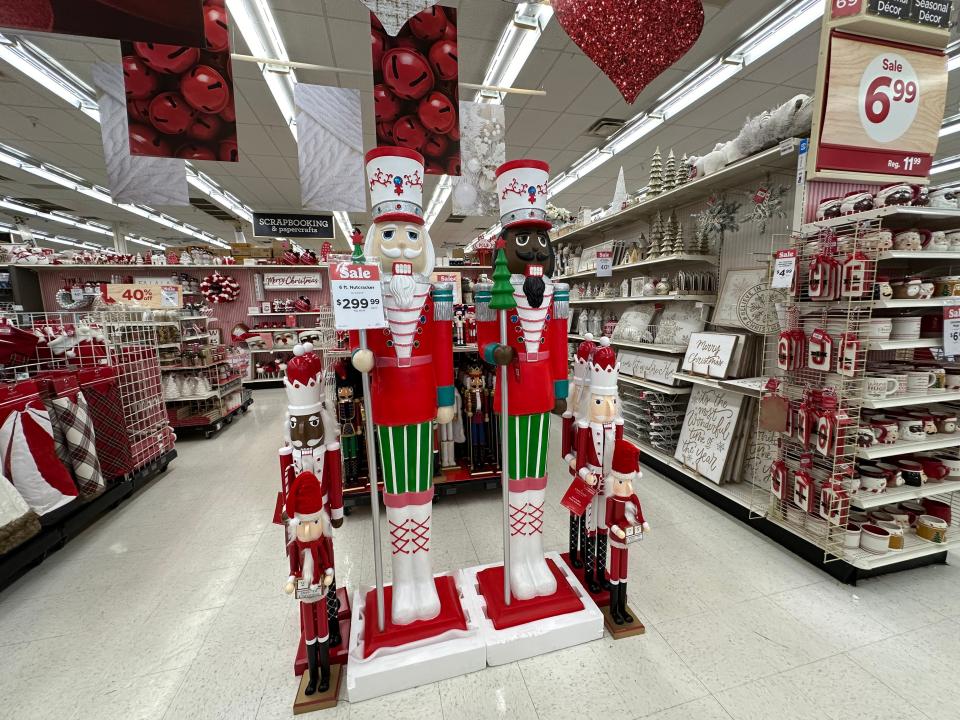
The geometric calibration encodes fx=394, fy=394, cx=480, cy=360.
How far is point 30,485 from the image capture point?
2244 mm

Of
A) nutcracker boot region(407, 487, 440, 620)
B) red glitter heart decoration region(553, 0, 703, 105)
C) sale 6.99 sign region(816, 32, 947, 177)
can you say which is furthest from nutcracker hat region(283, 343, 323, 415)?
sale 6.99 sign region(816, 32, 947, 177)

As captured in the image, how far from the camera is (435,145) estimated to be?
2.84 metres

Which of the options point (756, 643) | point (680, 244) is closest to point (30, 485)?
point (756, 643)

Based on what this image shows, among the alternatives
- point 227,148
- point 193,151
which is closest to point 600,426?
point 227,148

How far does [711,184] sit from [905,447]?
206 centimetres

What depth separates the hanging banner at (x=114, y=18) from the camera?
164 centimetres

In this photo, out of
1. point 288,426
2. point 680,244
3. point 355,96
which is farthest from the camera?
point 680,244

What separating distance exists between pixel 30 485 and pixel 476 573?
258cm

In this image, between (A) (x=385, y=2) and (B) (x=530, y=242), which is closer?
(B) (x=530, y=242)

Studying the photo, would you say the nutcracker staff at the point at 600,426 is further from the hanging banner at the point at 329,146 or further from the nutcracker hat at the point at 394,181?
the hanging banner at the point at 329,146

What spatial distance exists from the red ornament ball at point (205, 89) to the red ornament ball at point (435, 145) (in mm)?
1341

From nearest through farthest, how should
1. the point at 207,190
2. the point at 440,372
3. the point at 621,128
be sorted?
1. the point at 440,372
2. the point at 621,128
3. the point at 207,190

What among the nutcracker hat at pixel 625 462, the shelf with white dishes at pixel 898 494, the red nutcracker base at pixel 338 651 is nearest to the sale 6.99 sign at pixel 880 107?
the shelf with white dishes at pixel 898 494

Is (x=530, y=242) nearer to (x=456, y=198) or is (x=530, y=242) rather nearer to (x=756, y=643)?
(x=456, y=198)
